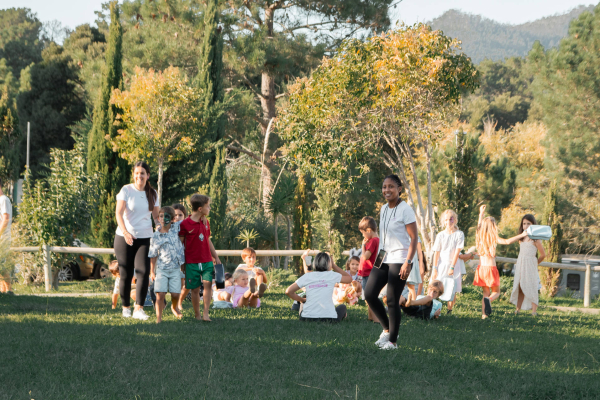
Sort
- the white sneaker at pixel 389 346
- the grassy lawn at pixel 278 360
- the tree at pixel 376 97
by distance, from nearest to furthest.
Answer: the grassy lawn at pixel 278 360, the white sneaker at pixel 389 346, the tree at pixel 376 97

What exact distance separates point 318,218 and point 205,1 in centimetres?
1037

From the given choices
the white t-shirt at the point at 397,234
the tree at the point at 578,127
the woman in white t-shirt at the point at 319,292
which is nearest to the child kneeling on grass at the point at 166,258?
the woman in white t-shirt at the point at 319,292

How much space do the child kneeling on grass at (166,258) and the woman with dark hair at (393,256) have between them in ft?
7.54

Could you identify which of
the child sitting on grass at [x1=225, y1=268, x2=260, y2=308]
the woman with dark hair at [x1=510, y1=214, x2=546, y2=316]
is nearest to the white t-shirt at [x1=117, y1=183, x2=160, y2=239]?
the child sitting on grass at [x1=225, y1=268, x2=260, y2=308]

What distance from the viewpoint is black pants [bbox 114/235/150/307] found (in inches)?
269

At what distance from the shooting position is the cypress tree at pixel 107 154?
17.4 metres

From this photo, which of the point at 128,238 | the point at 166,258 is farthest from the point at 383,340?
the point at 128,238

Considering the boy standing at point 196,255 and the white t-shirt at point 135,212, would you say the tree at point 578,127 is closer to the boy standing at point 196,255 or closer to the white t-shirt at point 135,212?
the boy standing at point 196,255

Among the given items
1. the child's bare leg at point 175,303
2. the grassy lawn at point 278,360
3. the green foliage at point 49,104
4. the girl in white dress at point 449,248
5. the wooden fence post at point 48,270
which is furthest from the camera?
the green foliage at point 49,104

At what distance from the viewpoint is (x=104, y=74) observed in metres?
18.4

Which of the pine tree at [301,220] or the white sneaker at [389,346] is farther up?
the pine tree at [301,220]

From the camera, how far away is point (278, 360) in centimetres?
491

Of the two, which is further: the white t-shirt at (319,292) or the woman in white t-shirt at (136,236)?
the white t-shirt at (319,292)

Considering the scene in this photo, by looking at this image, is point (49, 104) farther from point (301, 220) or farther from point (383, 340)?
point (383, 340)
